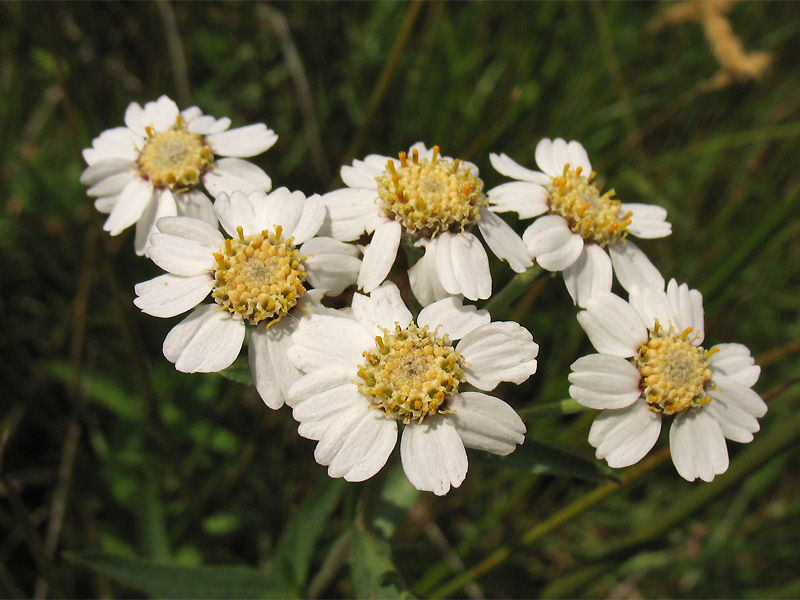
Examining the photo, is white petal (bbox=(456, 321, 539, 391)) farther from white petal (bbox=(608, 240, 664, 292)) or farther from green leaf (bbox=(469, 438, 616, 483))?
white petal (bbox=(608, 240, 664, 292))

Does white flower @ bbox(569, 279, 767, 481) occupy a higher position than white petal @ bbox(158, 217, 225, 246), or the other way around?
white petal @ bbox(158, 217, 225, 246)

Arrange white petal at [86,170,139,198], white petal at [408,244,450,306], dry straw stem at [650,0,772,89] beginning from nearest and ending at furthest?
white petal at [408,244,450,306] → white petal at [86,170,139,198] → dry straw stem at [650,0,772,89]

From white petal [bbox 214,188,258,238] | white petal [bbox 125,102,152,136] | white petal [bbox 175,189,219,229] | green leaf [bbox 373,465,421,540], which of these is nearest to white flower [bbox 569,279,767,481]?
green leaf [bbox 373,465,421,540]

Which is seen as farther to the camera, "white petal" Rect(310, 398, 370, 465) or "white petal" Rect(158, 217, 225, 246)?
"white petal" Rect(158, 217, 225, 246)

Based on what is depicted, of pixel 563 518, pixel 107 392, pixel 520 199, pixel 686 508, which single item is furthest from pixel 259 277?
pixel 686 508

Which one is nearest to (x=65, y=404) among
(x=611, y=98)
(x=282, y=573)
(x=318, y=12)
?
(x=282, y=573)

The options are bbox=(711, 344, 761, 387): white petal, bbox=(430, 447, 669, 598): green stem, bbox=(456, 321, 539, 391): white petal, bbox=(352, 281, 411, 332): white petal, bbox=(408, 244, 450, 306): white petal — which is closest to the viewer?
bbox=(456, 321, 539, 391): white petal

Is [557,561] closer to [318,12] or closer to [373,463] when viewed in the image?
[373,463]

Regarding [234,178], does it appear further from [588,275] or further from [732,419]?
[732,419]

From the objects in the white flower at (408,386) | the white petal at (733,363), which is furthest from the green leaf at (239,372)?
the white petal at (733,363)
